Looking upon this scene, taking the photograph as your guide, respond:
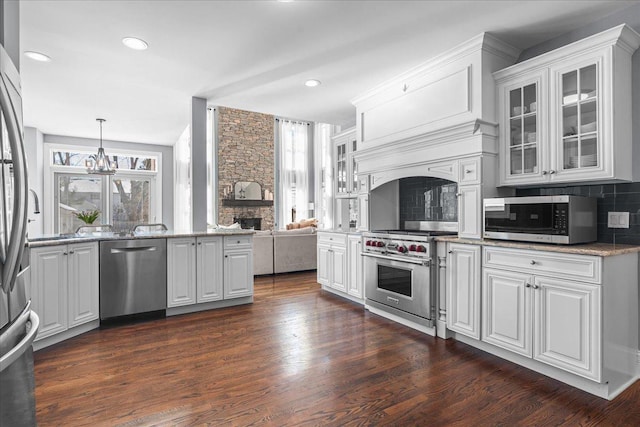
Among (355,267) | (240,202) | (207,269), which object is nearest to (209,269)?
(207,269)

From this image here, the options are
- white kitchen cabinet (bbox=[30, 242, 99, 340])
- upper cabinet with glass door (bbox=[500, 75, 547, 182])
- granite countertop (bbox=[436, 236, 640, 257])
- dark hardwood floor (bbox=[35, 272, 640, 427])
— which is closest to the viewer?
dark hardwood floor (bbox=[35, 272, 640, 427])

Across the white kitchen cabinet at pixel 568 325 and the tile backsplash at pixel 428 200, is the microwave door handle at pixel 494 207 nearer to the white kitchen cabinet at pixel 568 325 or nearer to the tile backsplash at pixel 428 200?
the white kitchen cabinet at pixel 568 325

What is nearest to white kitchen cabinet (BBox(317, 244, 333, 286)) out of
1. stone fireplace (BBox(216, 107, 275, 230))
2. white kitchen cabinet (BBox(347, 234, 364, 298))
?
white kitchen cabinet (BBox(347, 234, 364, 298))

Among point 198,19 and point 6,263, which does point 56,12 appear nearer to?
point 198,19

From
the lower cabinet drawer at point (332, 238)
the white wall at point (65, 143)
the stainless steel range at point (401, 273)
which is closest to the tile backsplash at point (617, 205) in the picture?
the stainless steel range at point (401, 273)

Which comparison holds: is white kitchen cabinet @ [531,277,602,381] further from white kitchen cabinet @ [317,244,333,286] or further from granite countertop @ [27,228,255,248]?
granite countertop @ [27,228,255,248]

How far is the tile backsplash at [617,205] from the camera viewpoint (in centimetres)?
256

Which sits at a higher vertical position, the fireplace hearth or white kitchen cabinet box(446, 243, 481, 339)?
the fireplace hearth

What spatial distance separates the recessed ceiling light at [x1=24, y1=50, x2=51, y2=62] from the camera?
3.40 metres

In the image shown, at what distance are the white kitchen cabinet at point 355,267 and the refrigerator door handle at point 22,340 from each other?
3358 millimetres

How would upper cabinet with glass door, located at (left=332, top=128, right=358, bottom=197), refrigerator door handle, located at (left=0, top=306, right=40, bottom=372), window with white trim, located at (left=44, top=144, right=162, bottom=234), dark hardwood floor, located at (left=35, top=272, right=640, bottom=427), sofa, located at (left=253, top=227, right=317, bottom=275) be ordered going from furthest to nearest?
window with white trim, located at (left=44, top=144, right=162, bottom=234) → sofa, located at (left=253, top=227, right=317, bottom=275) → upper cabinet with glass door, located at (left=332, top=128, right=358, bottom=197) → dark hardwood floor, located at (left=35, top=272, right=640, bottom=427) → refrigerator door handle, located at (left=0, top=306, right=40, bottom=372)

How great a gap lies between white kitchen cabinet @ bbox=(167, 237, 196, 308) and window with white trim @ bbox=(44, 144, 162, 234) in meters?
3.98

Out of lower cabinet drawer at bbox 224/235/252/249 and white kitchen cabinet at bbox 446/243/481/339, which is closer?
white kitchen cabinet at bbox 446/243/481/339

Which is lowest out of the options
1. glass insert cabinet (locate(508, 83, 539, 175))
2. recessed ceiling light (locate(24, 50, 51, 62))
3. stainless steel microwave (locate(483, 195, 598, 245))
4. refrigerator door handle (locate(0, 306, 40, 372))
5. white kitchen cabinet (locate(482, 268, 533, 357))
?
white kitchen cabinet (locate(482, 268, 533, 357))
